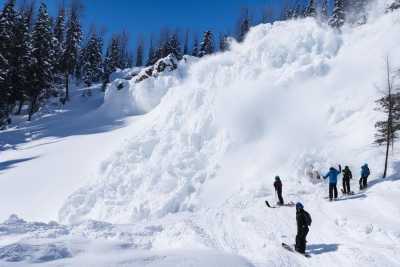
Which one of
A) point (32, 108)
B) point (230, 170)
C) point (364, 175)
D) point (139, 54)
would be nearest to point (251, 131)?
point (230, 170)

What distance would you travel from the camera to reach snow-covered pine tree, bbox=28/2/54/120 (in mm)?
44875

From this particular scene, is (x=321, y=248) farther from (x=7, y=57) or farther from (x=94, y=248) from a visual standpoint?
(x=7, y=57)

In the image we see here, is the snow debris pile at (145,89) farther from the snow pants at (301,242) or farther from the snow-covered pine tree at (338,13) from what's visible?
the snow pants at (301,242)

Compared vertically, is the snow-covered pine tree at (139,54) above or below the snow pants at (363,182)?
above

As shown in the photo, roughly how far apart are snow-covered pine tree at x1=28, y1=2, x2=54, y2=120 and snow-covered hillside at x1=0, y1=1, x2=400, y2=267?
8412 mm

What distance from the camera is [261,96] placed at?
26734 millimetres

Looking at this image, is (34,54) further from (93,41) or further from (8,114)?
(93,41)

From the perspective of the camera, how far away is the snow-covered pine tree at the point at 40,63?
44875mm

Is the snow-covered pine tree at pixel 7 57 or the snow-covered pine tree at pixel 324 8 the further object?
the snow-covered pine tree at pixel 324 8

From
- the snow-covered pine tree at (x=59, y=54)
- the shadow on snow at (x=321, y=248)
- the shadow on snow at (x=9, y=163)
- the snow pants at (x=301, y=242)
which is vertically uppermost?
the snow-covered pine tree at (x=59, y=54)

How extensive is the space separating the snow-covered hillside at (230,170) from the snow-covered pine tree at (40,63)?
8.41 metres

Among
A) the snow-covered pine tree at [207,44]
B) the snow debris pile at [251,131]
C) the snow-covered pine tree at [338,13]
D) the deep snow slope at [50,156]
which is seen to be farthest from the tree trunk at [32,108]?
the snow-covered pine tree at [338,13]

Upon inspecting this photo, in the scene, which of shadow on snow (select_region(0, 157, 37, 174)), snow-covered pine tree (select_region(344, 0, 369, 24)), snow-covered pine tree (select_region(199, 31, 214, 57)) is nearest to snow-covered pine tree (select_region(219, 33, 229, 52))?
snow-covered pine tree (select_region(199, 31, 214, 57))

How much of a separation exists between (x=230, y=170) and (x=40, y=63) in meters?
34.0
